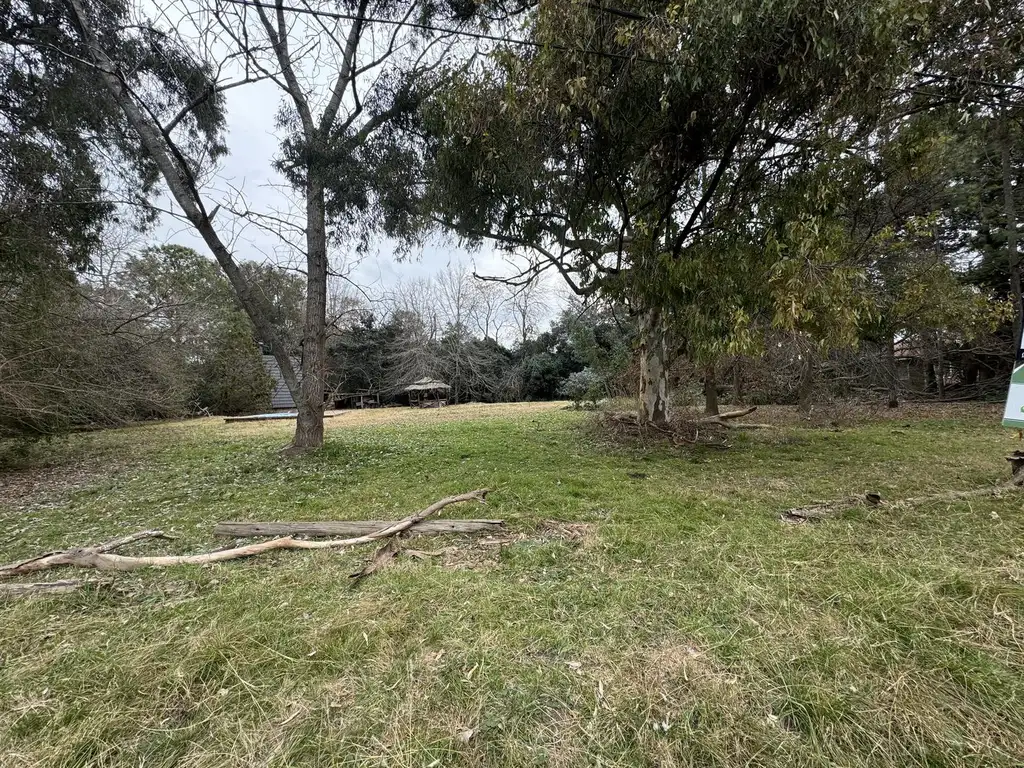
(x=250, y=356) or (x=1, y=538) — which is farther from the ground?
(x=250, y=356)

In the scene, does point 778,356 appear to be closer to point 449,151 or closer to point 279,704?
point 449,151

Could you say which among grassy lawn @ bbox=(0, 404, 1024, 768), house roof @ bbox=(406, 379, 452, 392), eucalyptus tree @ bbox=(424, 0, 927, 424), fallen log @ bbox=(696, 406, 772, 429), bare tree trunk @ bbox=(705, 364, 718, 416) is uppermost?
eucalyptus tree @ bbox=(424, 0, 927, 424)

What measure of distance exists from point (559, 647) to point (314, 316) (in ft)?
20.6

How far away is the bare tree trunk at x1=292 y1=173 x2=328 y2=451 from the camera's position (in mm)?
6648

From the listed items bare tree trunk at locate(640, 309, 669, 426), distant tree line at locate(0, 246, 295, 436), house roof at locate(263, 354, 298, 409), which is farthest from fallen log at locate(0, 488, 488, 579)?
house roof at locate(263, 354, 298, 409)

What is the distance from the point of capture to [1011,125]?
746 cm

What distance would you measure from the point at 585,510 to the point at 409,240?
5.65 m

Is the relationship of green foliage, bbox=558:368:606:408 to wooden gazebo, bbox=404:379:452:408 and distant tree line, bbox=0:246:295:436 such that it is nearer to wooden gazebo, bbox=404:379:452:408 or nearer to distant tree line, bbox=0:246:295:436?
wooden gazebo, bbox=404:379:452:408

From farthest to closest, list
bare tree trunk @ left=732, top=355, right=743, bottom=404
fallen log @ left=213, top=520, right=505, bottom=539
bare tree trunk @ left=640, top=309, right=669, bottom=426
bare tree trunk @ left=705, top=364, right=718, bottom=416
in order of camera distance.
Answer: bare tree trunk @ left=732, top=355, right=743, bottom=404 → bare tree trunk @ left=705, top=364, right=718, bottom=416 → bare tree trunk @ left=640, top=309, right=669, bottom=426 → fallen log @ left=213, top=520, right=505, bottom=539

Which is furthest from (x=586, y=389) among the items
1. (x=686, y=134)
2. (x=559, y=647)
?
(x=559, y=647)

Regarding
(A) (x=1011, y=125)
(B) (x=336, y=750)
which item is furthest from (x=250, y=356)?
(A) (x=1011, y=125)

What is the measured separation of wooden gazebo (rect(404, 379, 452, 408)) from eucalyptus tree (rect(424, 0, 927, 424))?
1871cm

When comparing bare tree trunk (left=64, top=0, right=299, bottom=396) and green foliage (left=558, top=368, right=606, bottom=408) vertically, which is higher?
bare tree trunk (left=64, top=0, right=299, bottom=396)

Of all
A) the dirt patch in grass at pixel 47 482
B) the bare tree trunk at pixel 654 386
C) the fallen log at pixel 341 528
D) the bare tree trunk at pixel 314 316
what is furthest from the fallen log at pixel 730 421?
the dirt patch in grass at pixel 47 482
